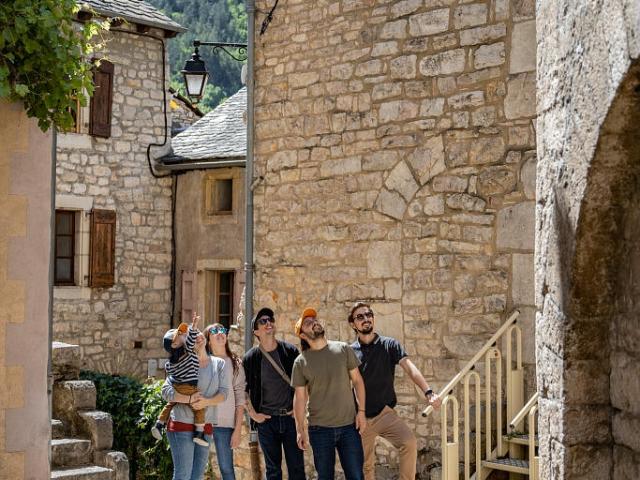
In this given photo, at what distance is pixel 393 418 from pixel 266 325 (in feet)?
3.67

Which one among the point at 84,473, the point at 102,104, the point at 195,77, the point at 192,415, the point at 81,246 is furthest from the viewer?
the point at 102,104

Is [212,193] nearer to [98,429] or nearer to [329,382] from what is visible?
[98,429]

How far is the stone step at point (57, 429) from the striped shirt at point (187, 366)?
5.18 feet

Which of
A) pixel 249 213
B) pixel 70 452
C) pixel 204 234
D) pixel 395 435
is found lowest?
pixel 70 452

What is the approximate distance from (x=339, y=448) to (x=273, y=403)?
0.66 m

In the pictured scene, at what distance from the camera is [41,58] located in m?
6.01

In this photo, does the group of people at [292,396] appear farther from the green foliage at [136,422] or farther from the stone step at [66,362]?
the green foliage at [136,422]

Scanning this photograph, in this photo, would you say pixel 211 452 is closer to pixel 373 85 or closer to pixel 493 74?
pixel 373 85

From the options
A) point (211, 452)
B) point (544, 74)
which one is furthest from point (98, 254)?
point (544, 74)

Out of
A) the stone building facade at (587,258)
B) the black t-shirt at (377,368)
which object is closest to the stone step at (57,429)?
the black t-shirt at (377,368)

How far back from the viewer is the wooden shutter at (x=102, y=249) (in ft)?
58.3

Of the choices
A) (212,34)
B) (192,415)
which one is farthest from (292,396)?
(212,34)

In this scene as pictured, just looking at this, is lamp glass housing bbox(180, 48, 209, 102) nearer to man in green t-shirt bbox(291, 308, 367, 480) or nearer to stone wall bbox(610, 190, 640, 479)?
man in green t-shirt bbox(291, 308, 367, 480)

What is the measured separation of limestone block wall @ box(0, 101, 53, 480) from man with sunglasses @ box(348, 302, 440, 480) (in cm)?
232
